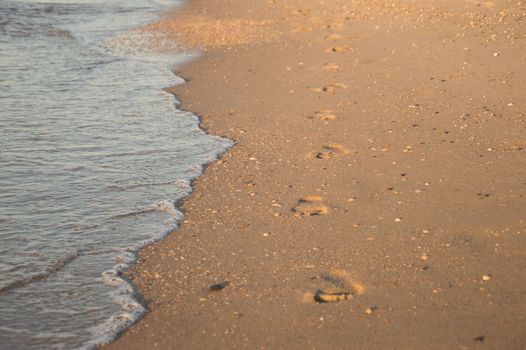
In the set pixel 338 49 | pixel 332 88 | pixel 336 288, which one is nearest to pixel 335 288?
pixel 336 288

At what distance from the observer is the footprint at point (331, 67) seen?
29.1ft

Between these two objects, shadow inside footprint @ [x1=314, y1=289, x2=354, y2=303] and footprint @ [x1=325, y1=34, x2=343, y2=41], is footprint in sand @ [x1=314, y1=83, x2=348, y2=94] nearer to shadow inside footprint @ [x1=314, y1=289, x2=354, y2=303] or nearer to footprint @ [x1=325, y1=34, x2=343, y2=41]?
footprint @ [x1=325, y1=34, x2=343, y2=41]

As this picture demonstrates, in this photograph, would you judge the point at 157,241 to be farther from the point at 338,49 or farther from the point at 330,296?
the point at 338,49

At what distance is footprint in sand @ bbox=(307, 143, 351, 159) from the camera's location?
6.22 metres

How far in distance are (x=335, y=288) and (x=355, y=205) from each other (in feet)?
3.75

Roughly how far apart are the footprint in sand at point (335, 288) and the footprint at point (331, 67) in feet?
15.9

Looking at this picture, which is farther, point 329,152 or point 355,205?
point 329,152

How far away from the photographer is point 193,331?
3822mm

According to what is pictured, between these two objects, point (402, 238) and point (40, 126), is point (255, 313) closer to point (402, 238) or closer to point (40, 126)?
point (402, 238)

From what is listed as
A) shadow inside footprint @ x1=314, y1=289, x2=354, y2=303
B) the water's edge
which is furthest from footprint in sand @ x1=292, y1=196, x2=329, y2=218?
shadow inside footprint @ x1=314, y1=289, x2=354, y2=303

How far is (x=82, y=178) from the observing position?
5961mm

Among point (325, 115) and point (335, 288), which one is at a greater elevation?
point (325, 115)

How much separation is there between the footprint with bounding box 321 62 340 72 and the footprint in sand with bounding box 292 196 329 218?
3718 millimetres

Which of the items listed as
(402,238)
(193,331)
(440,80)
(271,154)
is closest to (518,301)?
(402,238)
